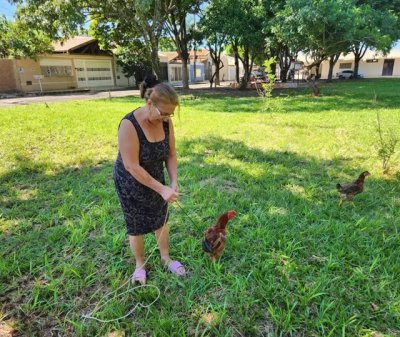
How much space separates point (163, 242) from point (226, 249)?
0.58 metres

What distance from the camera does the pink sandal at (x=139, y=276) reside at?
7.68 feet

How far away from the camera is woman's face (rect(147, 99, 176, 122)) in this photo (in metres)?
1.93

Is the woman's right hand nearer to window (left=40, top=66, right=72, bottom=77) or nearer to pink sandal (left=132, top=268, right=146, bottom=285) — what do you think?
pink sandal (left=132, top=268, right=146, bottom=285)

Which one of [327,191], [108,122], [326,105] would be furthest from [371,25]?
[327,191]

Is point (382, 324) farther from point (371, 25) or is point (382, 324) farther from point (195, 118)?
point (371, 25)

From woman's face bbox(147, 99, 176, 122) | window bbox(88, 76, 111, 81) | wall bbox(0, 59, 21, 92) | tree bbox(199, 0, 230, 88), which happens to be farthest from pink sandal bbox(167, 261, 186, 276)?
window bbox(88, 76, 111, 81)

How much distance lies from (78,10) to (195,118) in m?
9.14

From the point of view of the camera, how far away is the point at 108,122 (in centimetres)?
819

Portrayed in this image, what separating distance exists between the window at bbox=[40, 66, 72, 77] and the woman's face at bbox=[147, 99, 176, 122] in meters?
25.5

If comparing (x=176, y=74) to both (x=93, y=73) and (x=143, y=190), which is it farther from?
(x=143, y=190)

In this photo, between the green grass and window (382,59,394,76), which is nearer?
the green grass

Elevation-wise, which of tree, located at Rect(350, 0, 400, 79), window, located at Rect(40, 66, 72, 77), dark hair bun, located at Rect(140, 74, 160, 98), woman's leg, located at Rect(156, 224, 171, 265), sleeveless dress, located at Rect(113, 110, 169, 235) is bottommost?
woman's leg, located at Rect(156, 224, 171, 265)

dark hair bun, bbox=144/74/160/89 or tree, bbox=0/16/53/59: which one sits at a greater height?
tree, bbox=0/16/53/59

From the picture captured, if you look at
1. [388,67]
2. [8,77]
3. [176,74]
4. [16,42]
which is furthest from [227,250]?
[388,67]
